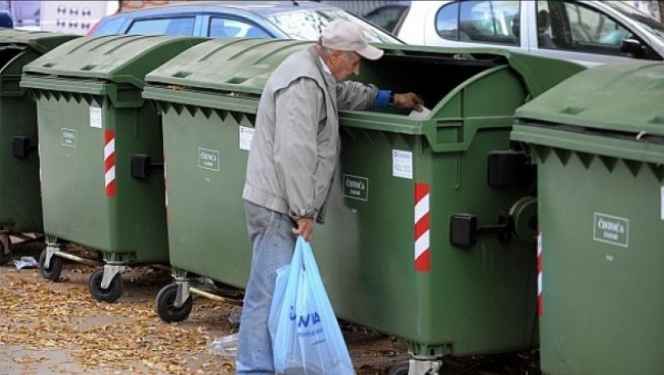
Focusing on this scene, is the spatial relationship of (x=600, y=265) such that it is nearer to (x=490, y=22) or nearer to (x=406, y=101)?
(x=406, y=101)

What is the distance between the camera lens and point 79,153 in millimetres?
8609

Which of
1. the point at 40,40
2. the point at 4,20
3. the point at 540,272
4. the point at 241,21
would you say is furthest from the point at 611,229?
the point at 4,20

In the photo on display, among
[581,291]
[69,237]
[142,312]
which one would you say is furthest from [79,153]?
[581,291]

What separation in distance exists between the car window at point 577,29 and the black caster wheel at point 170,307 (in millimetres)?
Answer: 5189

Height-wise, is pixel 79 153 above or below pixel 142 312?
above

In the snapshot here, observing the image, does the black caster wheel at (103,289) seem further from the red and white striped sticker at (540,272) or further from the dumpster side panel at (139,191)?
the red and white striped sticker at (540,272)

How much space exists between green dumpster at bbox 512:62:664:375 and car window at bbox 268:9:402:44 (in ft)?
18.4

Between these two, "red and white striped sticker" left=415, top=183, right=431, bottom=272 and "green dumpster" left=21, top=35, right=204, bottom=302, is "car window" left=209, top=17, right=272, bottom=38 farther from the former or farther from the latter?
"red and white striped sticker" left=415, top=183, right=431, bottom=272

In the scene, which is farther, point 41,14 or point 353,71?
point 41,14

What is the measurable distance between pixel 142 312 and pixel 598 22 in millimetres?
5461

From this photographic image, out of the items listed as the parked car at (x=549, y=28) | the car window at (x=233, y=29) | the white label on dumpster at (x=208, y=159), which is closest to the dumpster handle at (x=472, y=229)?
the white label on dumpster at (x=208, y=159)

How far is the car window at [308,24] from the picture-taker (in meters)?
11.3

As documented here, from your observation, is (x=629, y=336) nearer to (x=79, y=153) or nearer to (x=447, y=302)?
(x=447, y=302)

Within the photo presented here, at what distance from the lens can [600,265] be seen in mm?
5254
